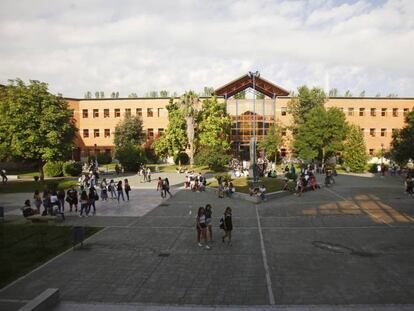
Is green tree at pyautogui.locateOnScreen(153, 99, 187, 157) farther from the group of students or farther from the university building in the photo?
the group of students

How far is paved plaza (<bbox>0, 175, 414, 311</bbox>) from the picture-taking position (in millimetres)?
10047

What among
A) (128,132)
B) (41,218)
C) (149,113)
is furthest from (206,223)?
(149,113)

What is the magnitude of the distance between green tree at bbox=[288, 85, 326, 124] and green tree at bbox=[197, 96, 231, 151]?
11.3 m

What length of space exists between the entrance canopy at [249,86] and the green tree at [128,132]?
1380cm

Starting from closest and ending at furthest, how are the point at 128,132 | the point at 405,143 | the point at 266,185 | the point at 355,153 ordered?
the point at 266,185
the point at 405,143
the point at 355,153
the point at 128,132

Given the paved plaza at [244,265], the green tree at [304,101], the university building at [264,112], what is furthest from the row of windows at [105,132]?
the paved plaza at [244,265]

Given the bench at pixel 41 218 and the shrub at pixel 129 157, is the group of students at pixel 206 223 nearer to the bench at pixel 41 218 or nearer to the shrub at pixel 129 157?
the bench at pixel 41 218

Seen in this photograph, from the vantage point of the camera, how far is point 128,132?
5950cm

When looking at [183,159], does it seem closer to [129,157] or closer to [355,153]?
[129,157]

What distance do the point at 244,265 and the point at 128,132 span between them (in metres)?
49.2

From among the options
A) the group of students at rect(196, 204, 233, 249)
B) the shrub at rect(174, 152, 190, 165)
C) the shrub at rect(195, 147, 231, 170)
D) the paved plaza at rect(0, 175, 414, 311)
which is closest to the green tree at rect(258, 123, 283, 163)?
the shrub at rect(195, 147, 231, 170)

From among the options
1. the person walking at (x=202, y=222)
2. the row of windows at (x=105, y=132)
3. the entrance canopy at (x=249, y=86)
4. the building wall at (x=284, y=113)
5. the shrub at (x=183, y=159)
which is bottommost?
the person walking at (x=202, y=222)

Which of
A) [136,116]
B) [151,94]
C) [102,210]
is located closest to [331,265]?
[102,210]

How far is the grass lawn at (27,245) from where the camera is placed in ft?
41.6
